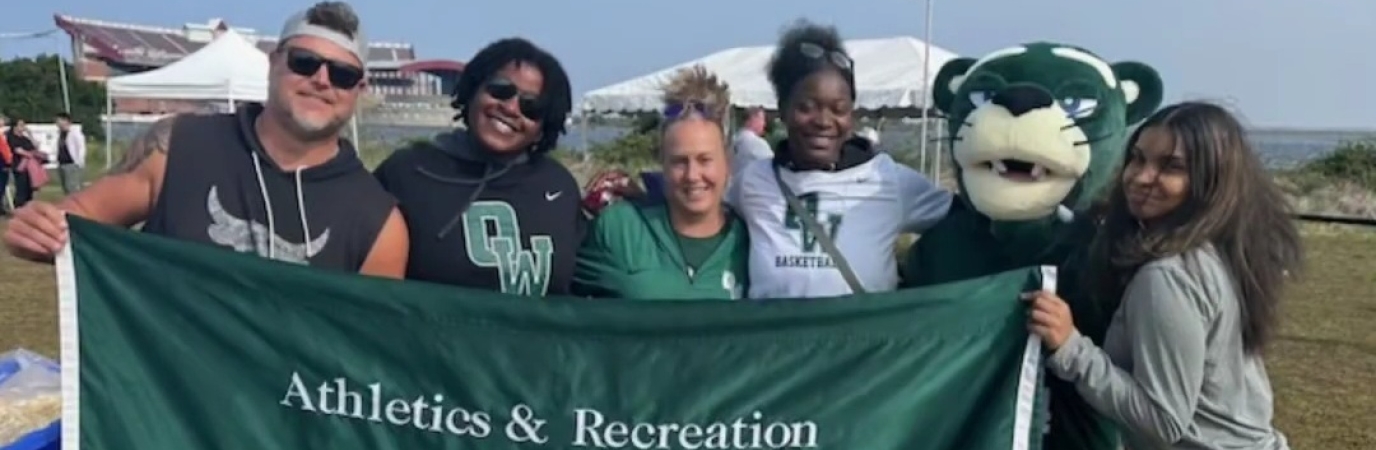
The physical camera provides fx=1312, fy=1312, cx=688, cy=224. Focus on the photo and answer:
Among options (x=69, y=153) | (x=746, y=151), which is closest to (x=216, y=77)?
(x=69, y=153)

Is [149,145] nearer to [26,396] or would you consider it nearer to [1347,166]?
[26,396]

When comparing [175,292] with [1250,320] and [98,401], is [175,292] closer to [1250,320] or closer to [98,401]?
[98,401]

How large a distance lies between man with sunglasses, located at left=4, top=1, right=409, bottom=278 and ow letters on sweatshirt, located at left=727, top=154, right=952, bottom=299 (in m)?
0.99

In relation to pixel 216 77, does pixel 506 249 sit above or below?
above

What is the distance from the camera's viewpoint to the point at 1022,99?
325 cm

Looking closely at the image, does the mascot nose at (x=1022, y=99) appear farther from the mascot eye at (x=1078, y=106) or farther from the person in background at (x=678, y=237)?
the person in background at (x=678, y=237)

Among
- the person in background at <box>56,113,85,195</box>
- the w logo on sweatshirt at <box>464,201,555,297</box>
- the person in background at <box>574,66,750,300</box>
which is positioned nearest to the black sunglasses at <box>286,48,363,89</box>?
the w logo on sweatshirt at <box>464,201,555,297</box>

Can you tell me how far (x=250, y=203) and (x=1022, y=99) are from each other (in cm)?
189

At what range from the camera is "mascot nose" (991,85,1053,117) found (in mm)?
3244

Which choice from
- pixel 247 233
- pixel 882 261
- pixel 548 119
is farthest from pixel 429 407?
pixel 882 261

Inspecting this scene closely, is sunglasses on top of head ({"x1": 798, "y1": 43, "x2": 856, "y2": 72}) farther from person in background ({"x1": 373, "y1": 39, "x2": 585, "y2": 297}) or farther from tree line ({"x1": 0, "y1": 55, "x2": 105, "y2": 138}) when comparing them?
tree line ({"x1": 0, "y1": 55, "x2": 105, "y2": 138})

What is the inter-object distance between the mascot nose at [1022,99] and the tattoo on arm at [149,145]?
6.69 feet

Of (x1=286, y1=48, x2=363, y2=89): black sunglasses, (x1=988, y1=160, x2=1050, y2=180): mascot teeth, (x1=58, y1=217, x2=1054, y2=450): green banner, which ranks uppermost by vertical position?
(x1=286, y1=48, x2=363, y2=89): black sunglasses

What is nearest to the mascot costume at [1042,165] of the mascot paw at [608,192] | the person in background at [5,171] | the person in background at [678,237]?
the person in background at [678,237]
